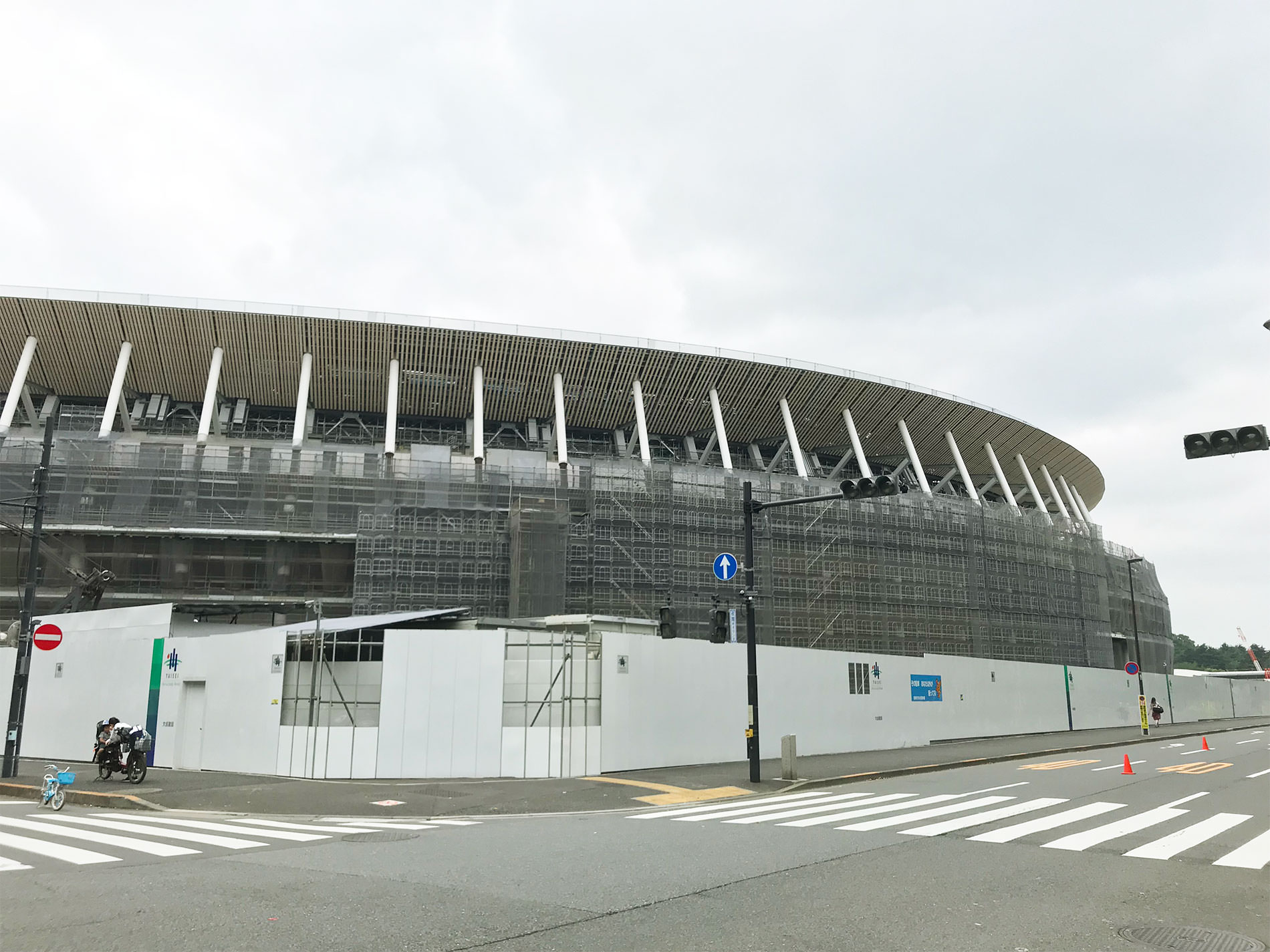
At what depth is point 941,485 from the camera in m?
56.9

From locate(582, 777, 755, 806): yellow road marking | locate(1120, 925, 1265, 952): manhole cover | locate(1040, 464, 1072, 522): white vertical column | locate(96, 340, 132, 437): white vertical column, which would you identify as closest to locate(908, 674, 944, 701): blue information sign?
locate(582, 777, 755, 806): yellow road marking

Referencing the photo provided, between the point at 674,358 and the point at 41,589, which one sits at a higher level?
the point at 674,358

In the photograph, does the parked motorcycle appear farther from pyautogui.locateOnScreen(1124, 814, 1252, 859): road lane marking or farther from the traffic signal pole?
pyautogui.locateOnScreen(1124, 814, 1252, 859): road lane marking

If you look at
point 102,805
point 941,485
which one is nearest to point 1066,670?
point 941,485

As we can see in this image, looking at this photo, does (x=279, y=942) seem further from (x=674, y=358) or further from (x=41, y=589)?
(x=674, y=358)

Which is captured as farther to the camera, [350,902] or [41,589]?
[41,589]

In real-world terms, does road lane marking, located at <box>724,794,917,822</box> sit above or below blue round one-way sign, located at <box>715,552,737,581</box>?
below

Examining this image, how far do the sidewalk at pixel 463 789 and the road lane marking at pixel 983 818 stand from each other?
15.5 feet

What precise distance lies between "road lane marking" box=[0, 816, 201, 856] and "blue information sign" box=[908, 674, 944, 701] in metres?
24.4

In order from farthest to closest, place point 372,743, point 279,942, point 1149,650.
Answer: point 1149,650 < point 372,743 < point 279,942

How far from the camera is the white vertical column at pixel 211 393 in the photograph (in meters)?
40.6

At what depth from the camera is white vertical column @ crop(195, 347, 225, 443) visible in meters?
40.6

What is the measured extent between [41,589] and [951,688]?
36458 millimetres

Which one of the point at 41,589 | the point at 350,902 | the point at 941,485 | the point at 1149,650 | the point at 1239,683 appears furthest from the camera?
the point at 1239,683
